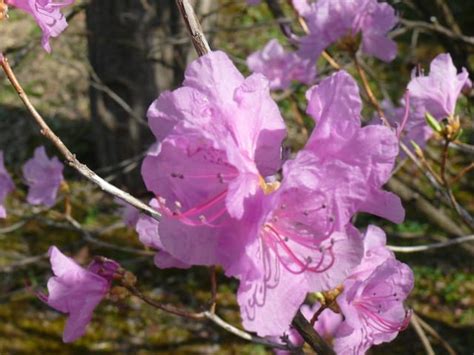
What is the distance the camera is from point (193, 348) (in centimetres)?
287

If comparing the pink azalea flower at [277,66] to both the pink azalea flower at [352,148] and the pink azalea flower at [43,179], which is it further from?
the pink azalea flower at [352,148]

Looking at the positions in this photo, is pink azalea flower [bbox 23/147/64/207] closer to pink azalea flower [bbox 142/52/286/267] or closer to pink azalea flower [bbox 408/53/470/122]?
pink azalea flower [bbox 408/53/470/122]

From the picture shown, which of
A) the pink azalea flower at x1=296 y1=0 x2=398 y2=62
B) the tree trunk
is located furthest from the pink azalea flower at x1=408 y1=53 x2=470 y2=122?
the tree trunk

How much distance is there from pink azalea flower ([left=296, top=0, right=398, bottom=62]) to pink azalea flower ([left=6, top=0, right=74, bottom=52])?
0.81 m

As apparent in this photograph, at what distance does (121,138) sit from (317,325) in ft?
9.52

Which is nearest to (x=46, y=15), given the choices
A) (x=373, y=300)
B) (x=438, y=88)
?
(x=373, y=300)

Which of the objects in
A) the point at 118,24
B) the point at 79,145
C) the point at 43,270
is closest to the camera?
the point at 43,270

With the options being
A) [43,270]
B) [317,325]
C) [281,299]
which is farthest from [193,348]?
[281,299]

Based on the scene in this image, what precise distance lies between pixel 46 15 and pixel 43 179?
1467mm

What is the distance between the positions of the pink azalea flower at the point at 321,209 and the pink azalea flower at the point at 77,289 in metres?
0.37

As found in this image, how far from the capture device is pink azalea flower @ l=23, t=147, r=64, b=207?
2191mm

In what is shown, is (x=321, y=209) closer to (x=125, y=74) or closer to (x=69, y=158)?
(x=69, y=158)

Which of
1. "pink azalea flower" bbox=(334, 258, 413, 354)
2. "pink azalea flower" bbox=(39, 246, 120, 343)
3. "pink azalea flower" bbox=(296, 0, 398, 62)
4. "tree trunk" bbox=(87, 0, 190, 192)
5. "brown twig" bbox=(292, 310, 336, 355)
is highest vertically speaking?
"pink azalea flower" bbox=(296, 0, 398, 62)

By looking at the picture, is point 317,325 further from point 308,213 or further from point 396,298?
point 308,213
